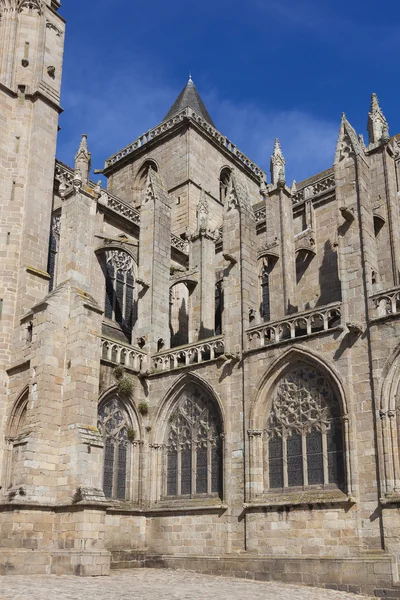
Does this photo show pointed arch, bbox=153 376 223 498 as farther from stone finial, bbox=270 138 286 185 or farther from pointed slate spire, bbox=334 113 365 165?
stone finial, bbox=270 138 286 185

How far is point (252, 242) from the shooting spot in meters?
16.7

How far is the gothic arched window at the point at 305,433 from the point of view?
13.4 meters

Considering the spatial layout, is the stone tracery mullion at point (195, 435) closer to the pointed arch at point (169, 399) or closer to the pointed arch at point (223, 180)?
the pointed arch at point (169, 399)

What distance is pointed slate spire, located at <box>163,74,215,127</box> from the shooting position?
31469 millimetres

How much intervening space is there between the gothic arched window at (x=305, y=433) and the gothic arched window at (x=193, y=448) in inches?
62.8

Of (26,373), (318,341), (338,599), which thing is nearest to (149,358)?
(26,373)

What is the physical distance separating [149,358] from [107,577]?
241 inches

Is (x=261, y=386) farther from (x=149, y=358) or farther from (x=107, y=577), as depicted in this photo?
(x=107, y=577)

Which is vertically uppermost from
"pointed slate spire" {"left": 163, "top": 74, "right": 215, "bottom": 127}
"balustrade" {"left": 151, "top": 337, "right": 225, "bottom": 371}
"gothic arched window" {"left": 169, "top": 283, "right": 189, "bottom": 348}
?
"pointed slate spire" {"left": 163, "top": 74, "right": 215, "bottom": 127}

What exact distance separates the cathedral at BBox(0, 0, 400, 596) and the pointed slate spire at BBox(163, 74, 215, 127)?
11.1 m

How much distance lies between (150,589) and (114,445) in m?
5.59

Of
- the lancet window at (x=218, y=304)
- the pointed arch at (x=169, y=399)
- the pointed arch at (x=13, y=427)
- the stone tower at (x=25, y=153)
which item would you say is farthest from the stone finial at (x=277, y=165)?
the pointed arch at (x=13, y=427)

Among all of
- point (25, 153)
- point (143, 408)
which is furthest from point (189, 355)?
point (25, 153)

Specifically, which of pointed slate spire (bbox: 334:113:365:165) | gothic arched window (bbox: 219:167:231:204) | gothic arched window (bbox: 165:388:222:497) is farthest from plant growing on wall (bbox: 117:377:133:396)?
gothic arched window (bbox: 219:167:231:204)
